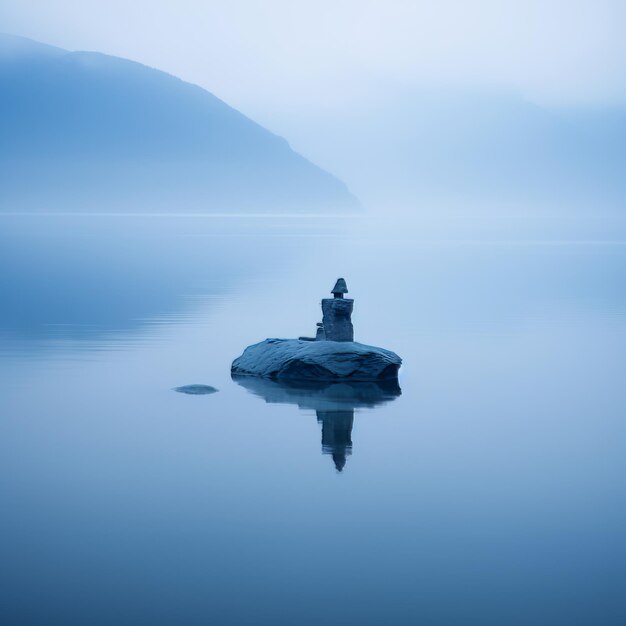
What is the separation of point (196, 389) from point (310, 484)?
6.59 metres

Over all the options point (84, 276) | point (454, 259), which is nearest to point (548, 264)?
point (454, 259)

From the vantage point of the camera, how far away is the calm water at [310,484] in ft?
29.4

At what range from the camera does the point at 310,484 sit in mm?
12430

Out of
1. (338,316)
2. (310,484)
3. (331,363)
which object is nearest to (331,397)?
(331,363)

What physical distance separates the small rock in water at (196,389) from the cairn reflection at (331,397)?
2.27 ft

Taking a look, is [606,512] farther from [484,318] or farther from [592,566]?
[484,318]

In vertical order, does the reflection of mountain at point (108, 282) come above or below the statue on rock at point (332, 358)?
above

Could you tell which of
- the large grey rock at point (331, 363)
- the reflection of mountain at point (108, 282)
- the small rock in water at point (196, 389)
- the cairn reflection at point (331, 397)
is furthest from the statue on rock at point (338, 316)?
the reflection of mountain at point (108, 282)

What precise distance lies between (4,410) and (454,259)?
58348 mm

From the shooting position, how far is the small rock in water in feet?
60.6

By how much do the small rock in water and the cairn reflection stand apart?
0.69 m

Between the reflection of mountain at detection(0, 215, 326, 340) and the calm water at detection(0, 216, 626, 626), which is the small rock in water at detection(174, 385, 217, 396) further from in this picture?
the reflection of mountain at detection(0, 215, 326, 340)

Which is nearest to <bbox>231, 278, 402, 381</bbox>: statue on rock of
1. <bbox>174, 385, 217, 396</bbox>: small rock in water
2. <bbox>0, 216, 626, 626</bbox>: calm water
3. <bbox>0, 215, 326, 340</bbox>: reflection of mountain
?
<bbox>0, 216, 626, 626</bbox>: calm water

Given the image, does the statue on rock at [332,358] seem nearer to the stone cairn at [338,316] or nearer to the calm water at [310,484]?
the stone cairn at [338,316]
